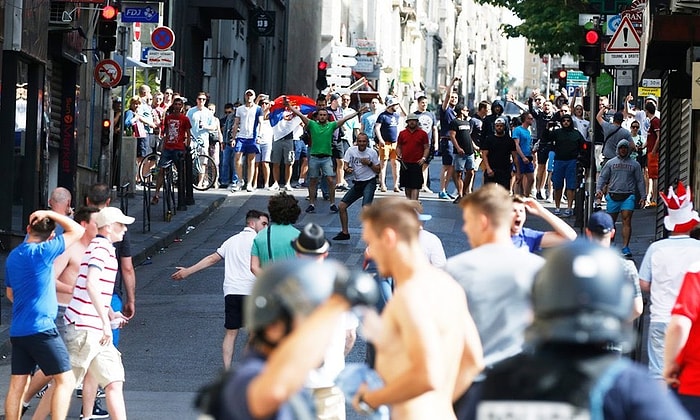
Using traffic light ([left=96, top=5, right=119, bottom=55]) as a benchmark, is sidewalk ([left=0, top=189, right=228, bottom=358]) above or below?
below

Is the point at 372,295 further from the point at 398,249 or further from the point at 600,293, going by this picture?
the point at 398,249

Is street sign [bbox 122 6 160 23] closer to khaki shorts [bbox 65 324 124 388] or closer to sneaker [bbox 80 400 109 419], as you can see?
sneaker [bbox 80 400 109 419]

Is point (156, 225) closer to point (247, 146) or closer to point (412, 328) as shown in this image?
point (247, 146)

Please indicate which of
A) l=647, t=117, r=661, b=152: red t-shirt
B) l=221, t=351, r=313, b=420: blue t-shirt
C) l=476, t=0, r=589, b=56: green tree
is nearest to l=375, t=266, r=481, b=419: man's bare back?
l=221, t=351, r=313, b=420: blue t-shirt

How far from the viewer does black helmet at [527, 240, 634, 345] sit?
328 centimetres

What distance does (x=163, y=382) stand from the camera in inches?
466

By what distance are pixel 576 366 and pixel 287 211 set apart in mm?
7068

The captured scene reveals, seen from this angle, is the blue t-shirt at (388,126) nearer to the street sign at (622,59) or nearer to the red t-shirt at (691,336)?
the street sign at (622,59)

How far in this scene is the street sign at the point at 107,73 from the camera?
2392 cm

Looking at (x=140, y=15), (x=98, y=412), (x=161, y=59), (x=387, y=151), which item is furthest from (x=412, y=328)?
(x=387, y=151)

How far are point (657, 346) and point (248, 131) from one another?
64.9ft

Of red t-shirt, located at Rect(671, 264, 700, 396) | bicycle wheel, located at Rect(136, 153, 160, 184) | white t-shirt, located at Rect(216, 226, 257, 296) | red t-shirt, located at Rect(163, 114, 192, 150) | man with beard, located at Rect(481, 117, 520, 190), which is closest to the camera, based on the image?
red t-shirt, located at Rect(671, 264, 700, 396)

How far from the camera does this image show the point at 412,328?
5004 millimetres

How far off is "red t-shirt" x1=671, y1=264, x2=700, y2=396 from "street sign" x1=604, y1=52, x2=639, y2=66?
16.8 metres
